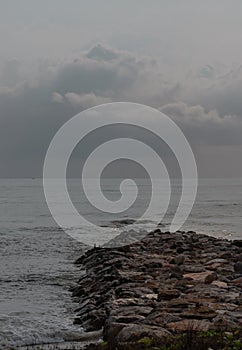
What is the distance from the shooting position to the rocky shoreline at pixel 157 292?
9.72m

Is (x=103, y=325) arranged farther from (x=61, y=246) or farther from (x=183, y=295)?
(x=61, y=246)

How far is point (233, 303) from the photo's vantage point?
1175 centimetres

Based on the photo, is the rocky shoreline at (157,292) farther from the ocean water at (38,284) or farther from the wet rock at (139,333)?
the ocean water at (38,284)

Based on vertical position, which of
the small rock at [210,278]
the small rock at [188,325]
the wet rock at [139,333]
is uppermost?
the small rock at [210,278]

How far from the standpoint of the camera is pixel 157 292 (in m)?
13.5

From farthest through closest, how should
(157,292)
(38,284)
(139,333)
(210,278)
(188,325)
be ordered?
(38,284) → (210,278) → (157,292) → (188,325) → (139,333)

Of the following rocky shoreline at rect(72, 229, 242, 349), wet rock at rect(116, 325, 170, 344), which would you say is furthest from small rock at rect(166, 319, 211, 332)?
wet rock at rect(116, 325, 170, 344)

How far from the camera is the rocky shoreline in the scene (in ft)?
31.9

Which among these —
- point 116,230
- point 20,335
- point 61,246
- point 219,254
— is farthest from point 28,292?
point 116,230

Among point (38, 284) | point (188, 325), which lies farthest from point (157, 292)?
point (38, 284)

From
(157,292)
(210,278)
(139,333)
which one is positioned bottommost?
(139,333)

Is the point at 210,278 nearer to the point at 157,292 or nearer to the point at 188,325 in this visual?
the point at 157,292

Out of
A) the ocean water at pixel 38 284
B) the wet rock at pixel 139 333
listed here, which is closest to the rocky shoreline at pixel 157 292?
the wet rock at pixel 139 333

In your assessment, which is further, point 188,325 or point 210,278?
point 210,278
